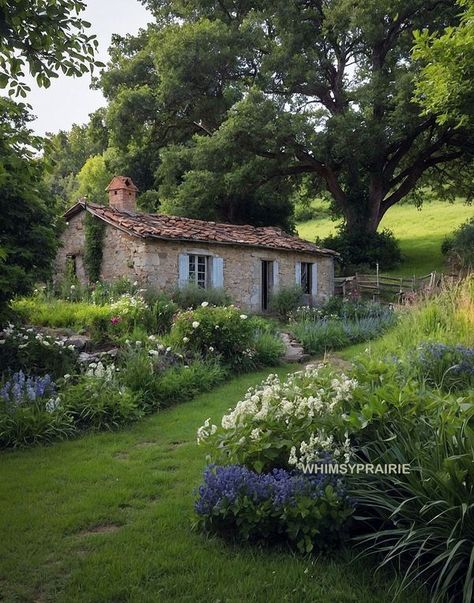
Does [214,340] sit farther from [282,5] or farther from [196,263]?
[282,5]

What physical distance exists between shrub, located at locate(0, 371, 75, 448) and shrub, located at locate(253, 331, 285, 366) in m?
4.21

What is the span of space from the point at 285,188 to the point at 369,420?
899 inches

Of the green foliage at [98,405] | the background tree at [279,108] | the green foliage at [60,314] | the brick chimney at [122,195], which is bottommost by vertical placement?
the green foliage at [98,405]

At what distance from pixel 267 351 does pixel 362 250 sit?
14.3 meters

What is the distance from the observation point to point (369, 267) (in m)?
22.7

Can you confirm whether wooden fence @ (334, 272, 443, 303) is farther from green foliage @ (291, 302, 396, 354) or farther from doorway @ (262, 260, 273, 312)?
green foliage @ (291, 302, 396, 354)

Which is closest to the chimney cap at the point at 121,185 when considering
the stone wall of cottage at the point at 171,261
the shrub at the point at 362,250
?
the stone wall of cottage at the point at 171,261

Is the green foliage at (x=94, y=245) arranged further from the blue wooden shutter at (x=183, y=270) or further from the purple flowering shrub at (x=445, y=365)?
the purple flowering shrub at (x=445, y=365)

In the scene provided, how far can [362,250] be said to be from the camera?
2266 cm

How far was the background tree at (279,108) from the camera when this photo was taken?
2055 cm

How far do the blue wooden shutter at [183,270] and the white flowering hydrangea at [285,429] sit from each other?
1084cm

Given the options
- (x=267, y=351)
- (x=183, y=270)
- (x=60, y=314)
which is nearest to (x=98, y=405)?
(x=267, y=351)

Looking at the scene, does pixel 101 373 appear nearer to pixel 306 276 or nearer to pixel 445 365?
pixel 445 365

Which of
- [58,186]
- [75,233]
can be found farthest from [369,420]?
[58,186]
